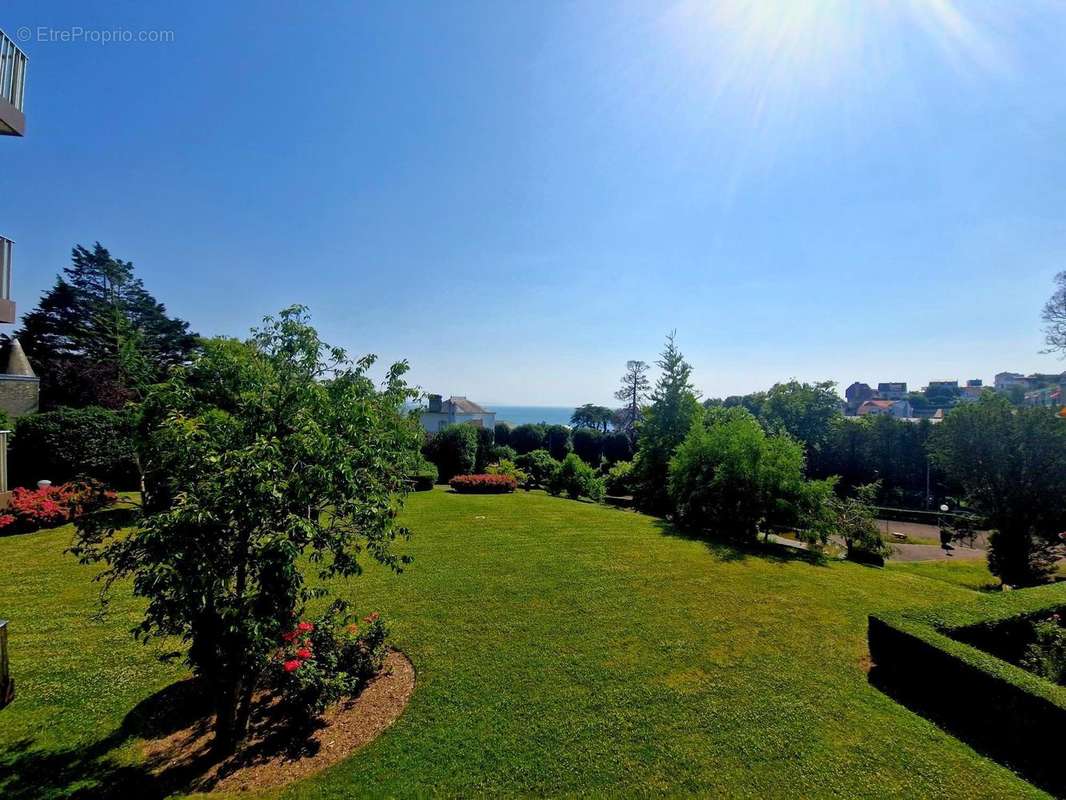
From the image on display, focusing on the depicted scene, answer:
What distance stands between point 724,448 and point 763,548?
3.32m

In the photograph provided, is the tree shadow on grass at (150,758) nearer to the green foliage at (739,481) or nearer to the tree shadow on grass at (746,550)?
the tree shadow on grass at (746,550)

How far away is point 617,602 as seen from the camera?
28.7 feet

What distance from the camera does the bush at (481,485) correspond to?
21875 millimetres

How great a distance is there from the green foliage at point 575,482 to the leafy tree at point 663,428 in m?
3.12

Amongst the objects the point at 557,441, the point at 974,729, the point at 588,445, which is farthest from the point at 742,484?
the point at 557,441

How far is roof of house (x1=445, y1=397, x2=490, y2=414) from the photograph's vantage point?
51312 mm

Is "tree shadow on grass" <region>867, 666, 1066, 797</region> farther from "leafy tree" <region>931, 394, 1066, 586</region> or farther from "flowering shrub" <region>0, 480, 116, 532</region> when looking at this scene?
"flowering shrub" <region>0, 480, 116, 532</region>

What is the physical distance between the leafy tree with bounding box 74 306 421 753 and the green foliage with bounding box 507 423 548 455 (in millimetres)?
34315

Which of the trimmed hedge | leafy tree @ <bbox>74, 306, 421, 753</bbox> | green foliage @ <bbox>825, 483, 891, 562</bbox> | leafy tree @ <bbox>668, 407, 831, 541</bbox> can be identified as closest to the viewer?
leafy tree @ <bbox>74, 306, 421, 753</bbox>

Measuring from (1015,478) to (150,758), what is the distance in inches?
832

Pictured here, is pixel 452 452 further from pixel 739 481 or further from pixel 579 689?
pixel 579 689

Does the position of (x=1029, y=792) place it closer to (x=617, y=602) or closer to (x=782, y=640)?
(x=782, y=640)

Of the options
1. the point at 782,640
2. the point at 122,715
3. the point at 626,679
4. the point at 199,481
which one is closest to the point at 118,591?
the point at 122,715

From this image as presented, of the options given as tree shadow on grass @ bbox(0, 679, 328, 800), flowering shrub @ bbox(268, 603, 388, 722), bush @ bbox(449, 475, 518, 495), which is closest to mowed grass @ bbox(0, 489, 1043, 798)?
tree shadow on grass @ bbox(0, 679, 328, 800)
